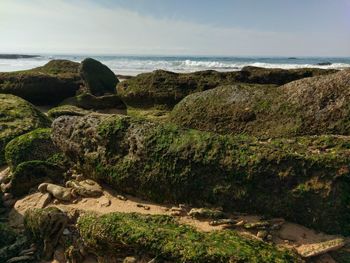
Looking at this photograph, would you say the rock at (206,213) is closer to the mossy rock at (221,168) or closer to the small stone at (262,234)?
the mossy rock at (221,168)

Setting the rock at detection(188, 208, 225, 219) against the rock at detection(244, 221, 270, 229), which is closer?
the rock at detection(244, 221, 270, 229)

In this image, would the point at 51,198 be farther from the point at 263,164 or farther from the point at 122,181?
the point at 263,164

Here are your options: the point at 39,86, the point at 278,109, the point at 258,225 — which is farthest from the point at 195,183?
the point at 39,86

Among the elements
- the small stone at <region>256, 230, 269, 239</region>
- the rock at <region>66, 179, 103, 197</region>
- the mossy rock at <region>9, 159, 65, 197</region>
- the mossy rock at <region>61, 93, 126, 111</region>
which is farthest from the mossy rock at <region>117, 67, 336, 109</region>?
the small stone at <region>256, 230, 269, 239</region>

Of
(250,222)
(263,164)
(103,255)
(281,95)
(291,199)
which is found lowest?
(103,255)

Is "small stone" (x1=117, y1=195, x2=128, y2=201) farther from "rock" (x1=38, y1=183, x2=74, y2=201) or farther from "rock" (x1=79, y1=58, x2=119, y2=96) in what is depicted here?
"rock" (x1=79, y1=58, x2=119, y2=96)

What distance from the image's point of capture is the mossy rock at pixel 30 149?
21.0 ft

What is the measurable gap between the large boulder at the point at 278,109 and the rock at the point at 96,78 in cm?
684

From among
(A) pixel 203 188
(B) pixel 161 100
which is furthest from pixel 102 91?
(A) pixel 203 188

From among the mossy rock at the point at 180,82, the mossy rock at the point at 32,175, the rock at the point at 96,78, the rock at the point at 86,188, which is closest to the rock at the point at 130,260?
the rock at the point at 86,188

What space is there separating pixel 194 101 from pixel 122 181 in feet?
7.85

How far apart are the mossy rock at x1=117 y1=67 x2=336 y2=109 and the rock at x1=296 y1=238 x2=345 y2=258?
6.13 meters

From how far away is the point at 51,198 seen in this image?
5426mm

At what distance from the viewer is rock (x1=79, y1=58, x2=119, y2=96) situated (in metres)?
13.1
